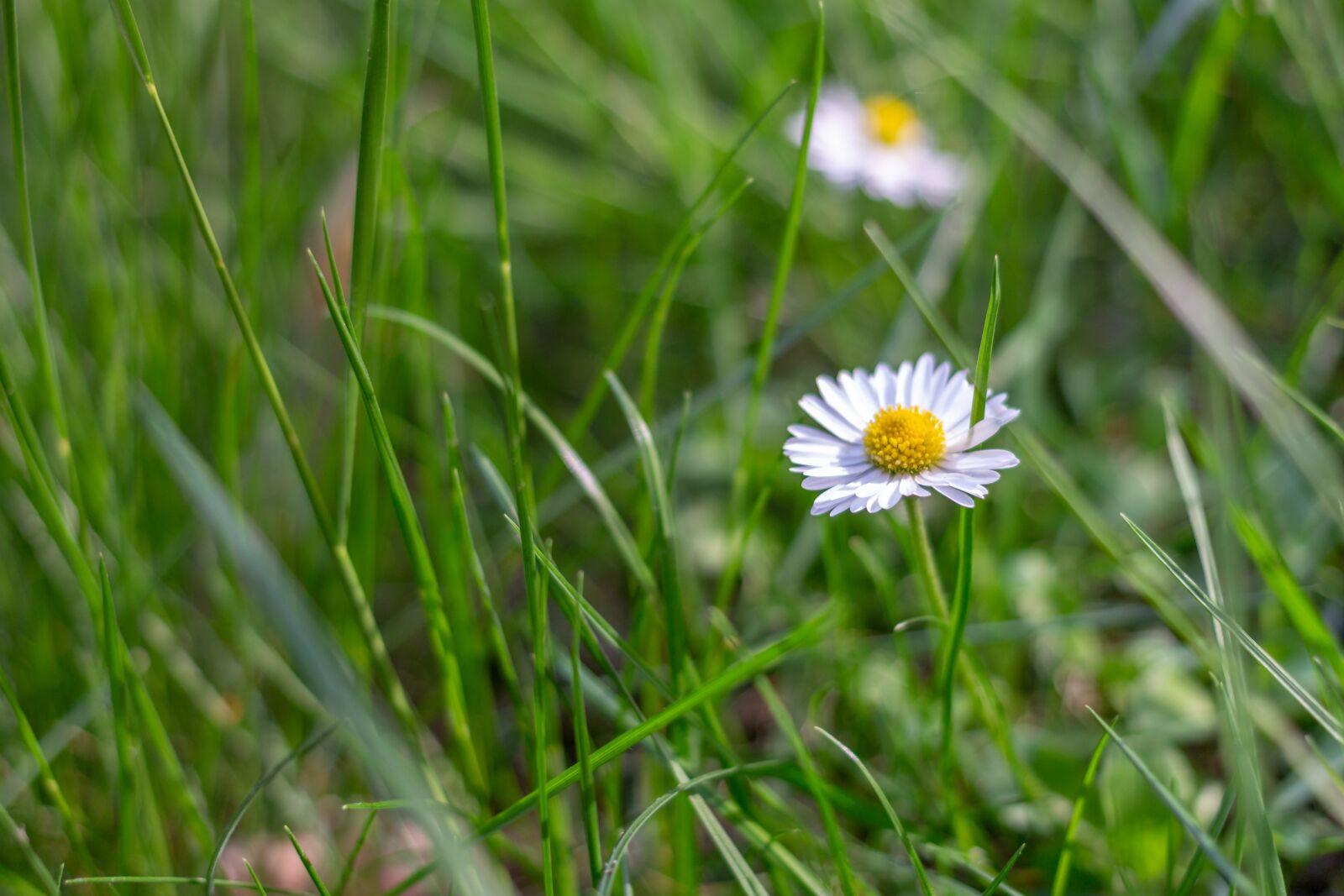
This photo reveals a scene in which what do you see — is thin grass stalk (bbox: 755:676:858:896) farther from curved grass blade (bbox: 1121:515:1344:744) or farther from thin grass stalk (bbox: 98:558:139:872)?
thin grass stalk (bbox: 98:558:139:872)

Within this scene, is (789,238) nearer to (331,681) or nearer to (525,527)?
(525,527)

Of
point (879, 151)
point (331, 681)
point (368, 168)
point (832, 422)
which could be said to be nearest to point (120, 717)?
point (331, 681)

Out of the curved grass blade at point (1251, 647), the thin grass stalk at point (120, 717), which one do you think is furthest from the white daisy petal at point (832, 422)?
the thin grass stalk at point (120, 717)

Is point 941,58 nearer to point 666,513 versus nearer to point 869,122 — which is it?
point 869,122

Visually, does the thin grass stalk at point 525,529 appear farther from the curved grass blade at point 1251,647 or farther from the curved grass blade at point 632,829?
the curved grass blade at point 1251,647

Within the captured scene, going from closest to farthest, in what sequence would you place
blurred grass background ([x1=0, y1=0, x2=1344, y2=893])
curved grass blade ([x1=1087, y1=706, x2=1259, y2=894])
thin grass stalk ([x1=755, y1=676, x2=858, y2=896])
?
1. curved grass blade ([x1=1087, y1=706, x2=1259, y2=894])
2. thin grass stalk ([x1=755, y1=676, x2=858, y2=896])
3. blurred grass background ([x1=0, y1=0, x2=1344, y2=893])

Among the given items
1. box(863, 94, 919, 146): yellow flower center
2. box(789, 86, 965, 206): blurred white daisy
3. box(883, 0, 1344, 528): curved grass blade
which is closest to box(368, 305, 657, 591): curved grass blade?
box(883, 0, 1344, 528): curved grass blade
